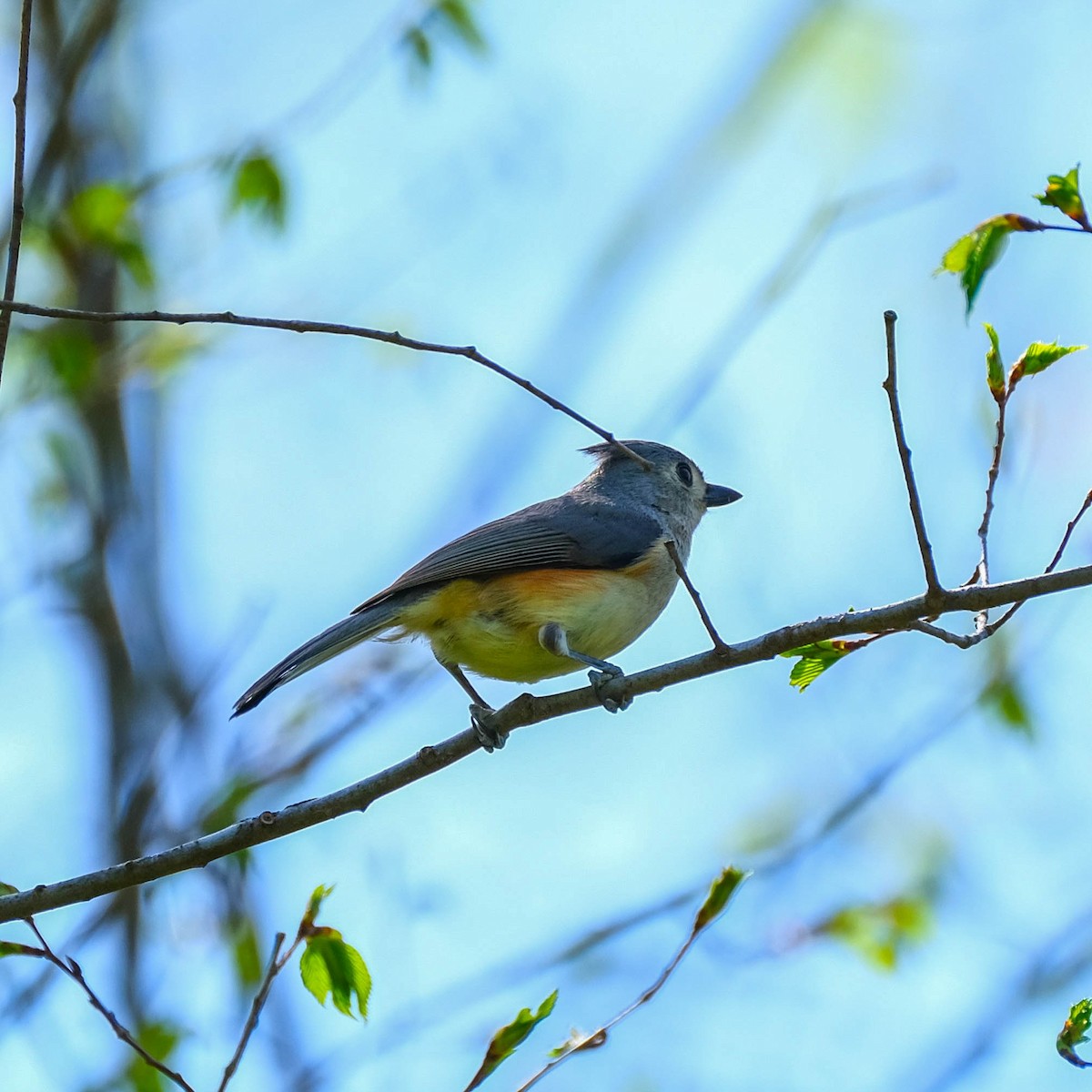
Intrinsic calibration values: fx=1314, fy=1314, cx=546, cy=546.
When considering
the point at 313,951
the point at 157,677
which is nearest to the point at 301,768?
the point at 157,677

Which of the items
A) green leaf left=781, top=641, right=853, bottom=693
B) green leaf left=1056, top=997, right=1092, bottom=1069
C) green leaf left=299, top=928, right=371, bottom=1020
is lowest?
green leaf left=1056, top=997, right=1092, bottom=1069

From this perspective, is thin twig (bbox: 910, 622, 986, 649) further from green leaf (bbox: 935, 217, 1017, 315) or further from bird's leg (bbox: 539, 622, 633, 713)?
bird's leg (bbox: 539, 622, 633, 713)

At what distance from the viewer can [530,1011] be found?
8.41 feet

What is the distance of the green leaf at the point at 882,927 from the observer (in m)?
5.02

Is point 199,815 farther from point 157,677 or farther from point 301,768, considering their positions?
point 157,677

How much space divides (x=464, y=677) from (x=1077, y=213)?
249 cm

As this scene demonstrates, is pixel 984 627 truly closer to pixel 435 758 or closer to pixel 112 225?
pixel 435 758

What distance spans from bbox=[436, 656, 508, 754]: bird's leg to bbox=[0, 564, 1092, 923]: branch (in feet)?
0.70

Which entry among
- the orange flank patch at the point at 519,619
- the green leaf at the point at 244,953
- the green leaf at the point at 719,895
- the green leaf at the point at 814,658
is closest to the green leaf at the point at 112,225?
the orange flank patch at the point at 519,619

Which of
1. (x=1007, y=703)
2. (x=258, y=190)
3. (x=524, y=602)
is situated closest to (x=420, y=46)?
(x=258, y=190)

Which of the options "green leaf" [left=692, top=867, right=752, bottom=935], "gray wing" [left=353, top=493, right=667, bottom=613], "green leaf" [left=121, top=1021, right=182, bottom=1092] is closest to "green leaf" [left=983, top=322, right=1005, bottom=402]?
"green leaf" [left=692, top=867, right=752, bottom=935]

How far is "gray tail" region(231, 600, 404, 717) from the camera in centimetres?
376

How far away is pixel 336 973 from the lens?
2.58 metres

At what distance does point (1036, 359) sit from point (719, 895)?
4.43 ft
